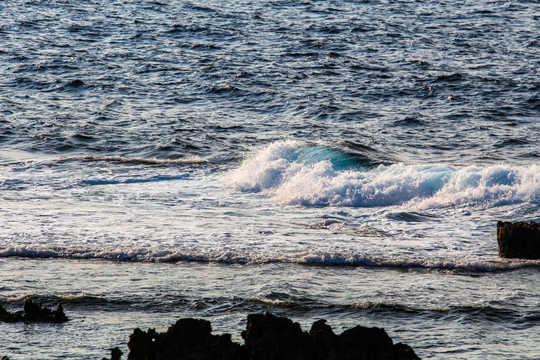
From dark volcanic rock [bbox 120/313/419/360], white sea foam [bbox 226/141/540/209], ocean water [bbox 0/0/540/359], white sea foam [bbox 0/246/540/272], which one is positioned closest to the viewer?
dark volcanic rock [bbox 120/313/419/360]

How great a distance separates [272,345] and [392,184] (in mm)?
8314

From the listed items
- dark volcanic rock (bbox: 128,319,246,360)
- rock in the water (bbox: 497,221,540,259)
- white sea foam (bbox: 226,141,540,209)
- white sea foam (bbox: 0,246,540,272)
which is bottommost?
white sea foam (bbox: 226,141,540,209)

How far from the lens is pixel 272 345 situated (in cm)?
331

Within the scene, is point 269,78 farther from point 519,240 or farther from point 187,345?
point 187,345

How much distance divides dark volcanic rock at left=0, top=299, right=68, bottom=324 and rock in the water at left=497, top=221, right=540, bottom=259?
461cm

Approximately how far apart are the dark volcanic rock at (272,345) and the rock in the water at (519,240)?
4.35m

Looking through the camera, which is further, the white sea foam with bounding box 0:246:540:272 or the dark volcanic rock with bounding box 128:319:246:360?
the white sea foam with bounding box 0:246:540:272

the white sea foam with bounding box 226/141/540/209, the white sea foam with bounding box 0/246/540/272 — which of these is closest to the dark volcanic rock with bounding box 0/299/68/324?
the white sea foam with bounding box 0/246/540/272

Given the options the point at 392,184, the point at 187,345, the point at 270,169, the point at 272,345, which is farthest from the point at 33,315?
the point at 270,169

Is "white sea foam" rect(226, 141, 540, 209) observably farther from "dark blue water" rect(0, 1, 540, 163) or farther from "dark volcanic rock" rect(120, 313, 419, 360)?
"dark volcanic rock" rect(120, 313, 419, 360)

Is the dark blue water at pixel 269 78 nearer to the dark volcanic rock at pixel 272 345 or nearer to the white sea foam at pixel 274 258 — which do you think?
the white sea foam at pixel 274 258

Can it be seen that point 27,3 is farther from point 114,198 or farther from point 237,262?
point 237,262

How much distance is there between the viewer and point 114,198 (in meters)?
10.8

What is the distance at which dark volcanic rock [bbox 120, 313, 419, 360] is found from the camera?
3268 millimetres
